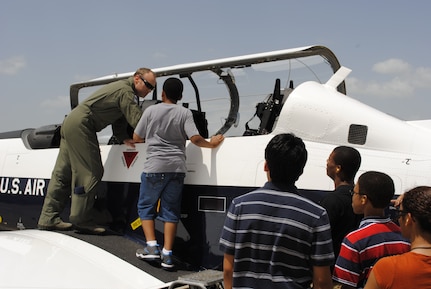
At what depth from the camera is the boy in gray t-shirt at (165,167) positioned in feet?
13.5

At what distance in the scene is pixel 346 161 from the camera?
3047 mm

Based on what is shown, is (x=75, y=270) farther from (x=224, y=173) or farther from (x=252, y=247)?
(x=252, y=247)

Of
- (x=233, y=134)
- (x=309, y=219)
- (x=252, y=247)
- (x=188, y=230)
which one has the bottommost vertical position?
(x=188, y=230)

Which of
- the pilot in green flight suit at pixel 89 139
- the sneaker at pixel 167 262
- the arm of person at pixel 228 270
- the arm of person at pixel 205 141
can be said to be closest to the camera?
the arm of person at pixel 228 270

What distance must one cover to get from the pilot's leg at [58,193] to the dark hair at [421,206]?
12.2 ft

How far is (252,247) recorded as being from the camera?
236 cm

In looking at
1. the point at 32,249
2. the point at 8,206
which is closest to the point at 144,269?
the point at 32,249

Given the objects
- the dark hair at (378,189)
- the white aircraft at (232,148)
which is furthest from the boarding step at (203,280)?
the dark hair at (378,189)

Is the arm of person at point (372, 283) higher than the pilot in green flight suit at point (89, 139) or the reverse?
the reverse

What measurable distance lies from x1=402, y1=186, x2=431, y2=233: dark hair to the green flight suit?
3033 millimetres

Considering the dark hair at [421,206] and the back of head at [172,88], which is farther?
the back of head at [172,88]

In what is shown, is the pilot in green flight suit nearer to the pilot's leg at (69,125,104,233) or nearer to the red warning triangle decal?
the pilot's leg at (69,125,104,233)

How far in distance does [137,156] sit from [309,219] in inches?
105

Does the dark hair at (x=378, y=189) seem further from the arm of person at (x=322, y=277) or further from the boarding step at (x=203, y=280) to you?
the boarding step at (x=203, y=280)
